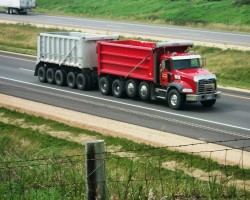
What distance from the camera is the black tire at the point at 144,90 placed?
29641mm

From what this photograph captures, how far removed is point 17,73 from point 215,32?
23223 mm

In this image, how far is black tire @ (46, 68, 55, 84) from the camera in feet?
116

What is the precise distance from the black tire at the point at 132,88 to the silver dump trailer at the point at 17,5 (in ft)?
164

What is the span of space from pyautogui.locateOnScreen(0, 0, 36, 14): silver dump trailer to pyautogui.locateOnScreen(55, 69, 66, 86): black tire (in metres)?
45.0

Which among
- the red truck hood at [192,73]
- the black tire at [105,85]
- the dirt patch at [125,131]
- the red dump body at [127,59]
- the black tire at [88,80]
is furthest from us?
the black tire at [88,80]

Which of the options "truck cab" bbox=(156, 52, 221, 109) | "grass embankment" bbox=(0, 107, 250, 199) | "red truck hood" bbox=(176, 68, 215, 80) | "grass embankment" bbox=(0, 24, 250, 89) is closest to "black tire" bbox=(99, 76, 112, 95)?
"truck cab" bbox=(156, 52, 221, 109)

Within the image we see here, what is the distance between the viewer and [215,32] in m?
58.3

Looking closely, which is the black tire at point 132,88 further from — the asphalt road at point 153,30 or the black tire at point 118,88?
the asphalt road at point 153,30

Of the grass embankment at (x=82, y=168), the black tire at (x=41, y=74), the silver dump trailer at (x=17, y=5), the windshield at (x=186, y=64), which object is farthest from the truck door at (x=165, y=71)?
the silver dump trailer at (x=17, y=5)

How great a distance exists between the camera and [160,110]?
92.5ft

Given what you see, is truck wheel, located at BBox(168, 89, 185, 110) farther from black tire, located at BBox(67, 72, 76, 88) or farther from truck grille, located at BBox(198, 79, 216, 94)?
black tire, located at BBox(67, 72, 76, 88)

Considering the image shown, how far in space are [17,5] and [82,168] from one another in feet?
222

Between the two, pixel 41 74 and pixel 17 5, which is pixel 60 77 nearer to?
pixel 41 74

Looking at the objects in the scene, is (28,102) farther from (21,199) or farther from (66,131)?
(21,199)
